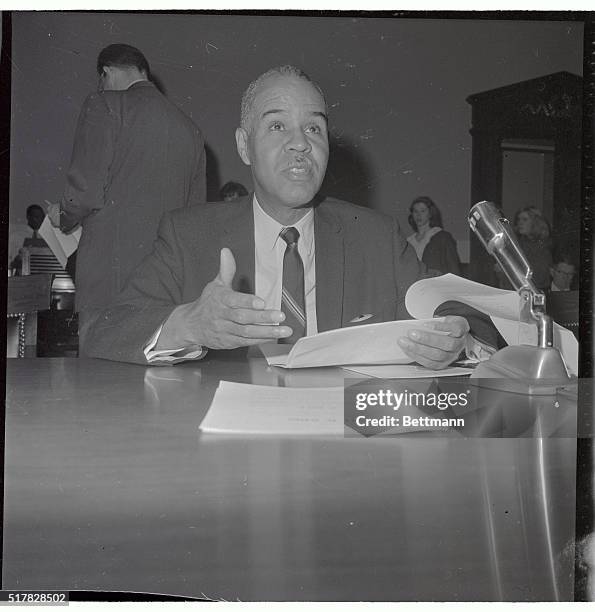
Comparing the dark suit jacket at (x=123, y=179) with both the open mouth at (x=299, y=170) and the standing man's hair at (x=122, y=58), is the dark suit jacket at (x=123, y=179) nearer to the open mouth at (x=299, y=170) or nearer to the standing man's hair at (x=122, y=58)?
the standing man's hair at (x=122, y=58)

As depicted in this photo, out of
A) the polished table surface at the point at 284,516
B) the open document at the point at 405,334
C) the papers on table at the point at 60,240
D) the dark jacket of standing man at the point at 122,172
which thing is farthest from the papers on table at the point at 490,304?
the papers on table at the point at 60,240

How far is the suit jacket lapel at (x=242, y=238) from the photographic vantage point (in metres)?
1.30

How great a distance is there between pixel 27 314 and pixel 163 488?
0.64 metres

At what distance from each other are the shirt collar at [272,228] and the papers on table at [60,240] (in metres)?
0.33

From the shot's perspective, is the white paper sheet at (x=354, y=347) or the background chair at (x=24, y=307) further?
the background chair at (x=24, y=307)

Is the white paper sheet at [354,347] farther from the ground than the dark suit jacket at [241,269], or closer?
closer

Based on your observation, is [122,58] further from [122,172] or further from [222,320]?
[222,320]

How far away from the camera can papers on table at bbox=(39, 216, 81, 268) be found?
1.29 metres

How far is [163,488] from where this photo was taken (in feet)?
2.53

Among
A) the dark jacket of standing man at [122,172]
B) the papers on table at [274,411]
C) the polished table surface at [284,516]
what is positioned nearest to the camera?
the polished table surface at [284,516]

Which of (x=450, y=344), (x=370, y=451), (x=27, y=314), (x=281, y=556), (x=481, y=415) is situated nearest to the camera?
(x=281, y=556)

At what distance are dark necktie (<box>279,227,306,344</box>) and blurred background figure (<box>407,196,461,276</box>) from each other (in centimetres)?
21
